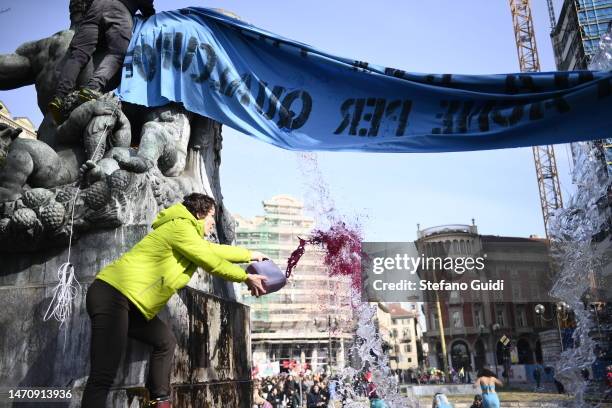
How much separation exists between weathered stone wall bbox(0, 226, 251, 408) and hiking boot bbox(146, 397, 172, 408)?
0.65 feet

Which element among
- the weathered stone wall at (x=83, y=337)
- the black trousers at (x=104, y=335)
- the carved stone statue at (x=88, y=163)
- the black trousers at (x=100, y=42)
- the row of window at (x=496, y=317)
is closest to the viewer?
the black trousers at (x=104, y=335)

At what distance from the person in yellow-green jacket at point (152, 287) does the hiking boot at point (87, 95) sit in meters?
2.07

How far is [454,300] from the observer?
7350 centimetres

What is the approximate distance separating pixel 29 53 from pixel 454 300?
72.7 meters

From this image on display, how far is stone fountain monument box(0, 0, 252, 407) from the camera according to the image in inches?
145

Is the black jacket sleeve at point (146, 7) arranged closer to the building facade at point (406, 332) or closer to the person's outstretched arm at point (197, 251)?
the person's outstretched arm at point (197, 251)

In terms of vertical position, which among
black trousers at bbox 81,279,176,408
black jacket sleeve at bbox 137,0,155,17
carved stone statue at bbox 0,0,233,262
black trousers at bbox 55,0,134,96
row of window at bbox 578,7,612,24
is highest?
row of window at bbox 578,7,612,24

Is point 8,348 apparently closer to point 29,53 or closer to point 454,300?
point 29,53

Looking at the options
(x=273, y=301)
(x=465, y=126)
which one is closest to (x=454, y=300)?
(x=273, y=301)

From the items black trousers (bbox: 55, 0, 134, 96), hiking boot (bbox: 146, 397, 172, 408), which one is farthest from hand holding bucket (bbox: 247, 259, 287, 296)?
black trousers (bbox: 55, 0, 134, 96)

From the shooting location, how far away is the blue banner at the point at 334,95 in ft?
17.6

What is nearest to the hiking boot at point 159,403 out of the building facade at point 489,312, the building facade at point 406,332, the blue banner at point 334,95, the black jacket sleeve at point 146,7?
the blue banner at point 334,95

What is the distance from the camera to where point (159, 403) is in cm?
308

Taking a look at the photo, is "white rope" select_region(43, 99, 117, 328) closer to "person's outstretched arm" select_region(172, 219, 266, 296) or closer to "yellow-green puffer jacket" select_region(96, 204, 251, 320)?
"yellow-green puffer jacket" select_region(96, 204, 251, 320)
